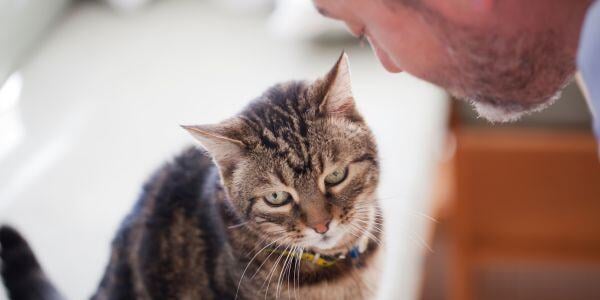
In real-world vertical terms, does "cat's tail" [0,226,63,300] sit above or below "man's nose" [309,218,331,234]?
below

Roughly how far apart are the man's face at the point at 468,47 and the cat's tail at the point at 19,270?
0.92ft

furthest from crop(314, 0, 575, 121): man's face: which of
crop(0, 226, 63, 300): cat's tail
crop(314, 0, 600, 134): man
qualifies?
crop(0, 226, 63, 300): cat's tail

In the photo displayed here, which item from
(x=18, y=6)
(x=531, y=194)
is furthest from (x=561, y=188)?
(x=18, y=6)

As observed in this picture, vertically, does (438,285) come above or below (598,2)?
below

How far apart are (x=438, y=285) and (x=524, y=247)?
18 cm

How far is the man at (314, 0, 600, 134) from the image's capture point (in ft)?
1.62

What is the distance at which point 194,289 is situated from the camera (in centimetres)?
51

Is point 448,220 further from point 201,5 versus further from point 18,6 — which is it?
point 18,6

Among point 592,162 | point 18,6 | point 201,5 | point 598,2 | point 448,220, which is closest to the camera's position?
point 598,2

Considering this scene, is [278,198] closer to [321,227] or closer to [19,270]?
[321,227]

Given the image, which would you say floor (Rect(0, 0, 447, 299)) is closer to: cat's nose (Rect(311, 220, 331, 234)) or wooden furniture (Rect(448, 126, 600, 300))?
cat's nose (Rect(311, 220, 331, 234))

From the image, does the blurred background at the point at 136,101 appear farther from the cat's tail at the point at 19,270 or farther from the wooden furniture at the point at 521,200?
the wooden furniture at the point at 521,200

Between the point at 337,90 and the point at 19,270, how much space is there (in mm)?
259

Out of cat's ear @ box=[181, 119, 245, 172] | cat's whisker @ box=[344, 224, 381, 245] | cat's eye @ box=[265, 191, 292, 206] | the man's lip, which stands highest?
the man's lip
